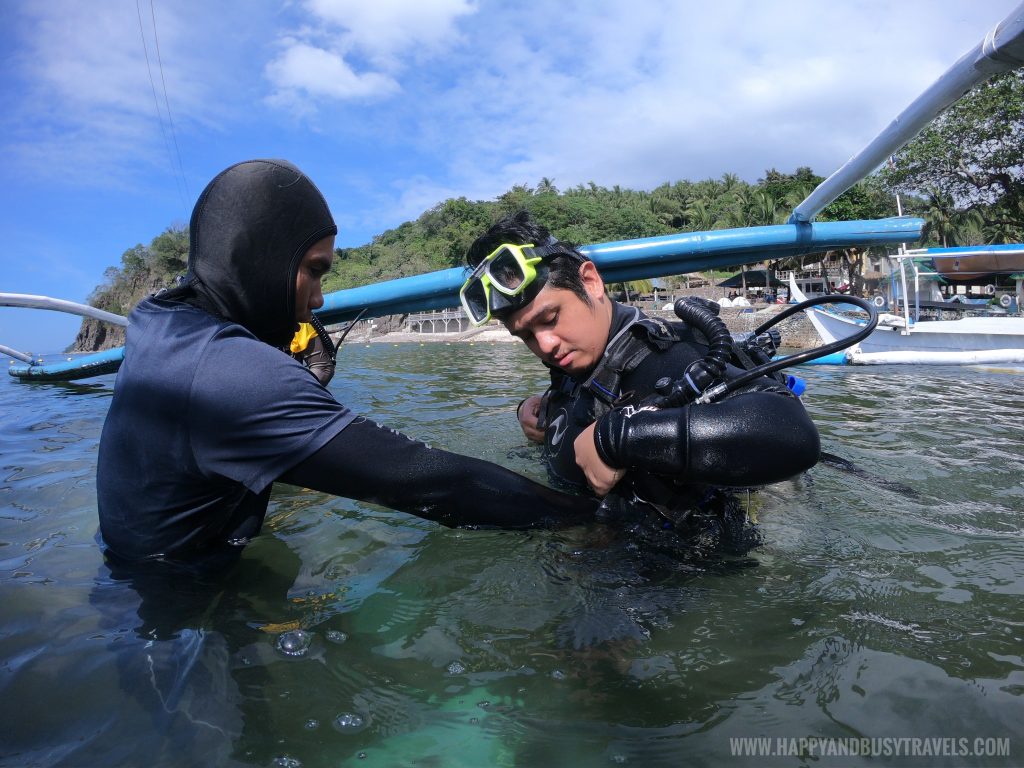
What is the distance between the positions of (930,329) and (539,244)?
15.7m

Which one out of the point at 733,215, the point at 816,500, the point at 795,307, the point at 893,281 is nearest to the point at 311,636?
the point at 795,307

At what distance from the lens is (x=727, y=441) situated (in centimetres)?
183

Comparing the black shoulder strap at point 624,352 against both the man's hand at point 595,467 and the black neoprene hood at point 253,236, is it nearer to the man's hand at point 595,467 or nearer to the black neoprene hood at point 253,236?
the man's hand at point 595,467

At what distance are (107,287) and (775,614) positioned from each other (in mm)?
85002

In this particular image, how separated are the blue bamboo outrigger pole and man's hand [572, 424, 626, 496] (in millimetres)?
2217

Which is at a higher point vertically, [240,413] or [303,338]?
[303,338]

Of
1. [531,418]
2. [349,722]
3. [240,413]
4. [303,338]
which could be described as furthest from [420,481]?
[303,338]

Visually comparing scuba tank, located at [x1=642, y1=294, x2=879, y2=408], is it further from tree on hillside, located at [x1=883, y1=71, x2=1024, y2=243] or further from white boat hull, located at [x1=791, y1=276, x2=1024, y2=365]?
tree on hillside, located at [x1=883, y1=71, x2=1024, y2=243]

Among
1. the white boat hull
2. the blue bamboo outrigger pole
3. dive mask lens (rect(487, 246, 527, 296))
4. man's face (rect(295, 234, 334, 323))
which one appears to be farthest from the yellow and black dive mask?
the white boat hull

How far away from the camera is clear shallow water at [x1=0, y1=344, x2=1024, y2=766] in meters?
1.46

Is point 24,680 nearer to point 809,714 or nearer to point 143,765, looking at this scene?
point 143,765

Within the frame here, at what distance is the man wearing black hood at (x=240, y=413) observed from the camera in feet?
5.61

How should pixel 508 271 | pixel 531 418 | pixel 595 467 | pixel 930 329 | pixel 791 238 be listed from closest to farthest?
1. pixel 595 467
2. pixel 508 271
3. pixel 531 418
4. pixel 791 238
5. pixel 930 329

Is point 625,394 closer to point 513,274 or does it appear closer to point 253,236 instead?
point 513,274
